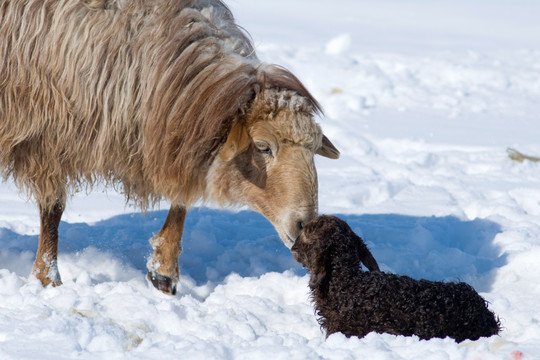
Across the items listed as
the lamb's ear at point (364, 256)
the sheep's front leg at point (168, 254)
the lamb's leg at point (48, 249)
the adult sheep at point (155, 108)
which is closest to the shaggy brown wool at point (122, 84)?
the adult sheep at point (155, 108)

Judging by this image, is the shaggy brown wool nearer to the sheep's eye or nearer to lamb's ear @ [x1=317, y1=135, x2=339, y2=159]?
the sheep's eye

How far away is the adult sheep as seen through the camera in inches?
154

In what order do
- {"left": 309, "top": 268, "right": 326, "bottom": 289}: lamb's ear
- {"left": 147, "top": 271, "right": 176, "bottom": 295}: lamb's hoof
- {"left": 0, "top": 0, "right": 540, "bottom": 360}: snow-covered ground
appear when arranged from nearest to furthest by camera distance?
{"left": 0, "top": 0, "right": 540, "bottom": 360}: snow-covered ground < {"left": 309, "top": 268, "right": 326, "bottom": 289}: lamb's ear < {"left": 147, "top": 271, "right": 176, "bottom": 295}: lamb's hoof

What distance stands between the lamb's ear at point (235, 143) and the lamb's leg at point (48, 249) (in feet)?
4.34

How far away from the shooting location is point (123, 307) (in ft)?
12.8

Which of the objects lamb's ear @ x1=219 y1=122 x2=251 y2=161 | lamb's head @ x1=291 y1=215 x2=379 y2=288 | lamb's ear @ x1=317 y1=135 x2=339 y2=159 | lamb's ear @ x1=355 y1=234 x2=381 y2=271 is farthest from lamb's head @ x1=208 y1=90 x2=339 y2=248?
lamb's ear @ x1=317 y1=135 x2=339 y2=159

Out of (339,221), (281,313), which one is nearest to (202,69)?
(339,221)

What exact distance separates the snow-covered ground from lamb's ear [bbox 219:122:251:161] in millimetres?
816

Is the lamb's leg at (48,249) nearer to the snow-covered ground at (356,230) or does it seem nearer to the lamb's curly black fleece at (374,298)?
the snow-covered ground at (356,230)

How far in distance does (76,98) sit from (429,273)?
8.43 ft

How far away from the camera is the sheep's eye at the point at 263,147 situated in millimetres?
3916

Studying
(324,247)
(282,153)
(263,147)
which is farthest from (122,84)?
(324,247)

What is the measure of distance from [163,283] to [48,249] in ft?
2.43

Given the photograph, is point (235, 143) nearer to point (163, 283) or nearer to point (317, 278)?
point (317, 278)
